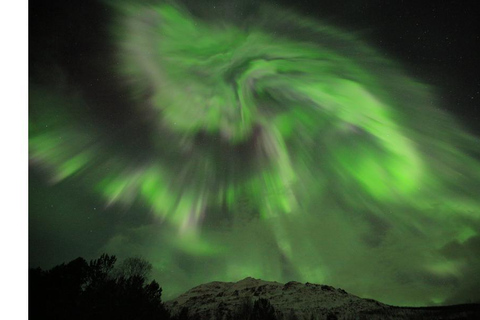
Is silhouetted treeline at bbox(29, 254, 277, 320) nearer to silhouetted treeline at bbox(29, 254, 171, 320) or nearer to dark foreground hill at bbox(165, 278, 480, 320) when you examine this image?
silhouetted treeline at bbox(29, 254, 171, 320)

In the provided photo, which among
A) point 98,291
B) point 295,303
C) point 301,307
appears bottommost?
point 98,291

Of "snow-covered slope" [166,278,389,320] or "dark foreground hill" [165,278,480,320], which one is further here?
"snow-covered slope" [166,278,389,320]

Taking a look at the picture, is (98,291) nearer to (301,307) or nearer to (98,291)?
(98,291)

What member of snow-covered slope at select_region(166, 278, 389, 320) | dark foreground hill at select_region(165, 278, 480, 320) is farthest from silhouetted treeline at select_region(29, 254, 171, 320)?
snow-covered slope at select_region(166, 278, 389, 320)

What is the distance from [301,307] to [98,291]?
76.5 ft

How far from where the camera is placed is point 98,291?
9.68 metres

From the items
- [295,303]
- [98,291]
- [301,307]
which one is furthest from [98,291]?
[295,303]

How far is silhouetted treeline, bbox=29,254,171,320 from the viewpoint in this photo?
7660 mm

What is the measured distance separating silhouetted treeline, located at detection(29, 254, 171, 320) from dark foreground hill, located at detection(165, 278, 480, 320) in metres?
2.87

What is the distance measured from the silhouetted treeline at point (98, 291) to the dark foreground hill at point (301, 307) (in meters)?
2.87

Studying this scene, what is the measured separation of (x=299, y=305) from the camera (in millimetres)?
29016
